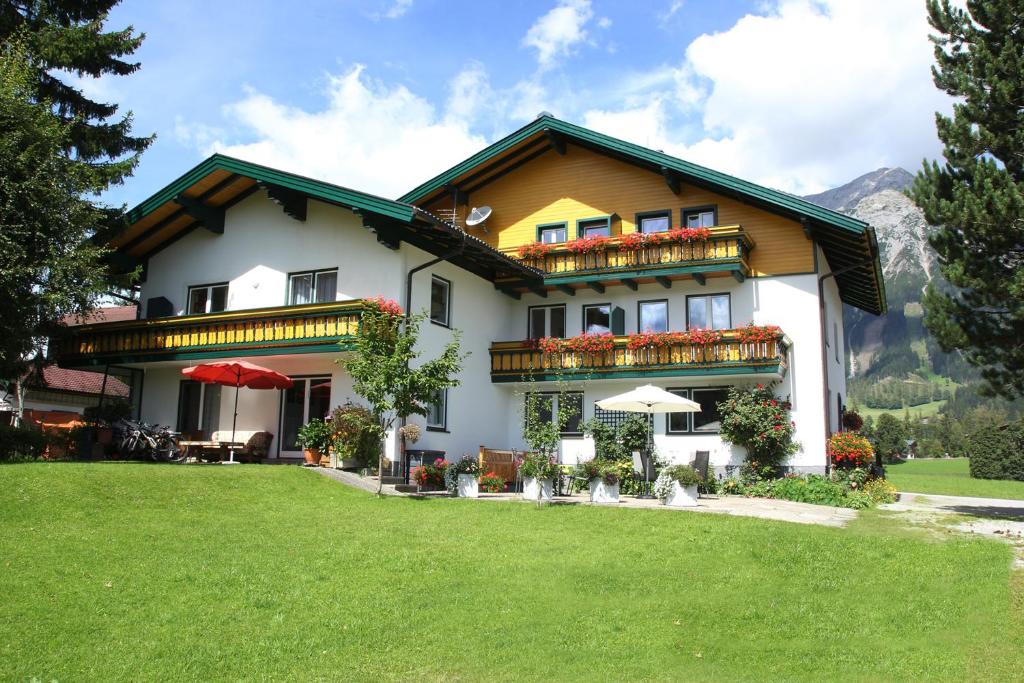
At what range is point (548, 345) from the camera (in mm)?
24125

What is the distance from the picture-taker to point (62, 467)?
14828 millimetres

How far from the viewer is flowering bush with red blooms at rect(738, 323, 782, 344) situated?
846 inches

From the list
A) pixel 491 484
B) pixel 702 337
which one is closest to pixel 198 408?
pixel 491 484

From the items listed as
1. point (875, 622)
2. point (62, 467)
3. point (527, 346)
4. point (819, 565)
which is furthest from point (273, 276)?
point (875, 622)

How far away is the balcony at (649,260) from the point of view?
2262 centimetres

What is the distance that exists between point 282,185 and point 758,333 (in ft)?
41.7

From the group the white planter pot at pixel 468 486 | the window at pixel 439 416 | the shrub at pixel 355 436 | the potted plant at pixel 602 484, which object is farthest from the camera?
the window at pixel 439 416

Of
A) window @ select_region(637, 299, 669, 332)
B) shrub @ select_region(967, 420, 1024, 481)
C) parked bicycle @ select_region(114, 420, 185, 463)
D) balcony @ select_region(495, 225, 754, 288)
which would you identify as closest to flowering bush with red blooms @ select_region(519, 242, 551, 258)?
balcony @ select_region(495, 225, 754, 288)

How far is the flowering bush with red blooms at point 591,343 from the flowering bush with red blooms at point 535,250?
2.70 meters

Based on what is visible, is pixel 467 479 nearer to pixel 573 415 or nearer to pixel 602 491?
pixel 602 491

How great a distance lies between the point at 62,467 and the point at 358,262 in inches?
360

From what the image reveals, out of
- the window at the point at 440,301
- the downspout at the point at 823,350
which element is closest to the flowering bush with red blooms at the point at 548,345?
the window at the point at 440,301

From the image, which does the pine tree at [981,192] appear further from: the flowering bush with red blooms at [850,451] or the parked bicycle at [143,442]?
the parked bicycle at [143,442]

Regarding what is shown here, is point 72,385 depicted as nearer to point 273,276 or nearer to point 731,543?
point 273,276
